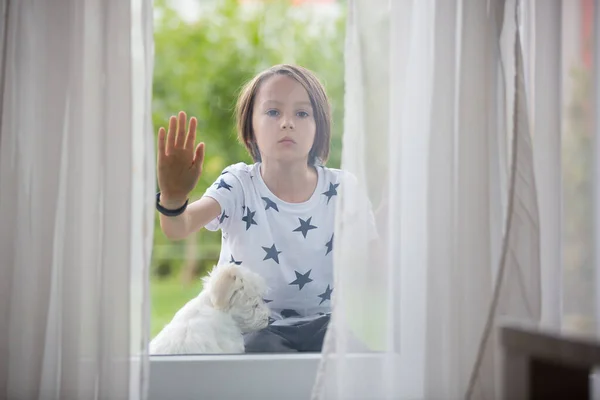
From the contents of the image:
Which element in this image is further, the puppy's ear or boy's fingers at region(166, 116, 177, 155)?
the puppy's ear

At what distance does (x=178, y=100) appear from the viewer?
644cm

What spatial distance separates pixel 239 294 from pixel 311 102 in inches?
22.2

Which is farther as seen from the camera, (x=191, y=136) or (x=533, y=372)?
(x=191, y=136)

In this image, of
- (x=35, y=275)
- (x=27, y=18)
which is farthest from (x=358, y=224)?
(x=27, y=18)

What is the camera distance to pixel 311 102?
5.17 ft

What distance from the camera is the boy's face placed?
1.56 m

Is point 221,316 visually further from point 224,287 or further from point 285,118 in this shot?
point 285,118

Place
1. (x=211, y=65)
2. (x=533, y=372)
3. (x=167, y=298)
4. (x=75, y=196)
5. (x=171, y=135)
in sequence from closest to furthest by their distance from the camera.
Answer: (x=533, y=372), (x=75, y=196), (x=171, y=135), (x=211, y=65), (x=167, y=298)

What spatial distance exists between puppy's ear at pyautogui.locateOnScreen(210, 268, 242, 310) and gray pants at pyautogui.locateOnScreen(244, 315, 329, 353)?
0.11 meters

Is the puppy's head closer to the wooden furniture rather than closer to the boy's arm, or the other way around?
the boy's arm

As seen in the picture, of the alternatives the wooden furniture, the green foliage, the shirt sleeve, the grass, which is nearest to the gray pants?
the shirt sleeve

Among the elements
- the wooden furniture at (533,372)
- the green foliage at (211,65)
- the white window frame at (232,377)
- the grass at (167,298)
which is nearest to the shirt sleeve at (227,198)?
the white window frame at (232,377)

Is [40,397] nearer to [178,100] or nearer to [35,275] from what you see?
[35,275]

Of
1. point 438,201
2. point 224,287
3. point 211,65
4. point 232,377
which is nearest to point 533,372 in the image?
point 438,201
